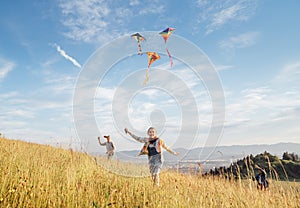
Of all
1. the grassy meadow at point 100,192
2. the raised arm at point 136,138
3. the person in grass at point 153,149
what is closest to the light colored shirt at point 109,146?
the grassy meadow at point 100,192

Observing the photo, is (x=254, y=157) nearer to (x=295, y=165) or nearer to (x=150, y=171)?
(x=295, y=165)

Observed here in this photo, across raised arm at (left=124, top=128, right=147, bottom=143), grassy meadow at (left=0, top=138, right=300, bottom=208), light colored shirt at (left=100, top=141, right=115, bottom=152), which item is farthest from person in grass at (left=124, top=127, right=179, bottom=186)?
light colored shirt at (left=100, top=141, right=115, bottom=152)

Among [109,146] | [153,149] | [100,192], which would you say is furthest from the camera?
[109,146]

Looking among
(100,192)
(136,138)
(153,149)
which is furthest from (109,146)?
(100,192)

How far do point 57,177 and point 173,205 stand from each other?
2831 millimetres

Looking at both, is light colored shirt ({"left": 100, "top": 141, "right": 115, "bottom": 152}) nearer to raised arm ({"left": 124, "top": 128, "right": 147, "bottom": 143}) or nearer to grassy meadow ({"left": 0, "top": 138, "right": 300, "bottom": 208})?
grassy meadow ({"left": 0, "top": 138, "right": 300, "bottom": 208})

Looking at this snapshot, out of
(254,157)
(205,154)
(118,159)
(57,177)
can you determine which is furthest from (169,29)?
(254,157)

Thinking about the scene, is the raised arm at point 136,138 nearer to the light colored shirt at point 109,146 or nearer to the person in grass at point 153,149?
the person in grass at point 153,149

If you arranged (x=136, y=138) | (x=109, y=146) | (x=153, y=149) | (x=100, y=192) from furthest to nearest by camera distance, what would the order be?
1. (x=109, y=146)
2. (x=153, y=149)
3. (x=136, y=138)
4. (x=100, y=192)

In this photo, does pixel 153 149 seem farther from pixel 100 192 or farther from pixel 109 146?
pixel 109 146

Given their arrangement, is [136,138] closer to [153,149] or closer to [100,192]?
[153,149]

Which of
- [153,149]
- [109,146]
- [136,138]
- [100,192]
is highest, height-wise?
[109,146]

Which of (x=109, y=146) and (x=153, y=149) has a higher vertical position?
(x=109, y=146)

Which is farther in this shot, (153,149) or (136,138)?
(153,149)
